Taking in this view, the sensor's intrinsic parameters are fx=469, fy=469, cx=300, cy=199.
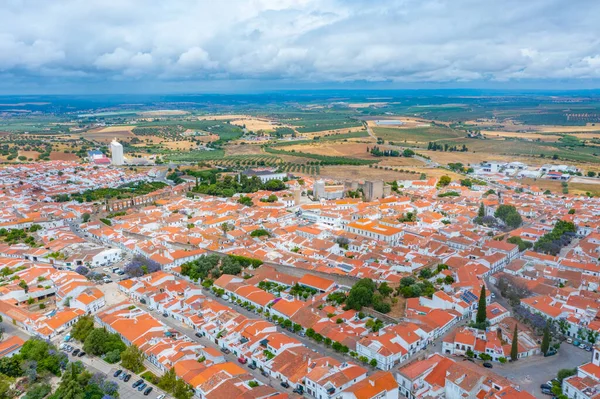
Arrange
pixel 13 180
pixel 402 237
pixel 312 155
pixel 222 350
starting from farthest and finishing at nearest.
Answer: pixel 312 155 < pixel 13 180 < pixel 402 237 < pixel 222 350

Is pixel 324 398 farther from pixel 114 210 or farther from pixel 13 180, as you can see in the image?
pixel 13 180

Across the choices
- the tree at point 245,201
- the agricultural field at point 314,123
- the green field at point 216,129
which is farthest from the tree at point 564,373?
the agricultural field at point 314,123

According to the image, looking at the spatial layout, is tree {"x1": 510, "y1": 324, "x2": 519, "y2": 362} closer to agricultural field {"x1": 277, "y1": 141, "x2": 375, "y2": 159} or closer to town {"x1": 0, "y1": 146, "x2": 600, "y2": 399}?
town {"x1": 0, "y1": 146, "x2": 600, "y2": 399}

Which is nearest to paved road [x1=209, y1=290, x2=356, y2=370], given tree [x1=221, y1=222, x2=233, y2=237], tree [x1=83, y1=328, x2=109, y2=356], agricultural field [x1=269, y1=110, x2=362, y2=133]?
tree [x1=83, y1=328, x2=109, y2=356]

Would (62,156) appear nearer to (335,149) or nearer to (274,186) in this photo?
(274,186)

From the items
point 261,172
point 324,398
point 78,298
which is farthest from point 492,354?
point 261,172
